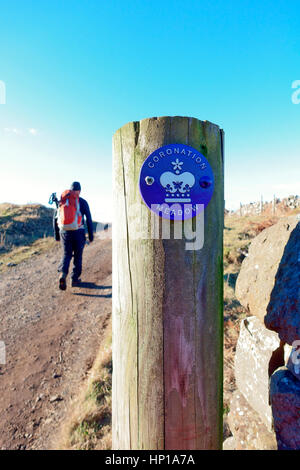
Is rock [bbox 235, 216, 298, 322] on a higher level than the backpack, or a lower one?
lower

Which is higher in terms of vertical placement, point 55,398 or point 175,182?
point 175,182

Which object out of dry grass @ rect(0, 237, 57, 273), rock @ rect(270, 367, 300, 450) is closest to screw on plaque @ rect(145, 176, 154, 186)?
rock @ rect(270, 367, 300, 450)

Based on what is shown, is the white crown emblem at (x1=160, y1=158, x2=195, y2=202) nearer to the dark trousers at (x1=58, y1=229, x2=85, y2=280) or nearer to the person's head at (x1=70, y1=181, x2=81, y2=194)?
the person's head at (x1=70, y1=181, x2=81, y2=194)

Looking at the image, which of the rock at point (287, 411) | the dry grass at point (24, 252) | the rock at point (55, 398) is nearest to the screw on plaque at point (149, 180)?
the rock at point (287, 411)

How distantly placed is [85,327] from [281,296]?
3612mm

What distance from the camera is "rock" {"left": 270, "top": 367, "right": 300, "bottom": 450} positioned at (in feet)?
4.57

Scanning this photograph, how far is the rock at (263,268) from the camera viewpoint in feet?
5.68

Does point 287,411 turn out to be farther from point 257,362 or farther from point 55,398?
point 55,398

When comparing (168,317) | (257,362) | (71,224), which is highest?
(71,224)

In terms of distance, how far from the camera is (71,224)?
5.27m

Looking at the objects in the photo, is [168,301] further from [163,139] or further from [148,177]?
[163,139]

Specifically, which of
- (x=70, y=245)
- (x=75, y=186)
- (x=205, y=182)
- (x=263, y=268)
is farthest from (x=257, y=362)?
(x=75, y=186)

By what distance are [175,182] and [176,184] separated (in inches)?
0.4

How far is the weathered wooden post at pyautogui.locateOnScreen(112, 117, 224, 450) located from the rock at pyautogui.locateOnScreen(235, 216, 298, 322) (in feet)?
2.55
